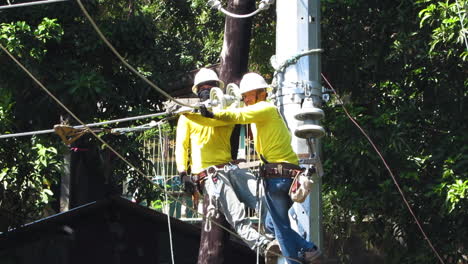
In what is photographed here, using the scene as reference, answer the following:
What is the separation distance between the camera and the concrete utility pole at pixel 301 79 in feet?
25.7

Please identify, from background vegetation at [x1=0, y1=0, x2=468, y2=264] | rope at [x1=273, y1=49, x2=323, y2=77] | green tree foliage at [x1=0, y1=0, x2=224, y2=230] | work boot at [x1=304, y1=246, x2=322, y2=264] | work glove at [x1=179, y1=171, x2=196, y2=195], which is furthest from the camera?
green tree foliage at [x1=0, y1=0, x2=224, y2=230]

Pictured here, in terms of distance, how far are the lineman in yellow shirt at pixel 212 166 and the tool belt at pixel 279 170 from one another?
446mm

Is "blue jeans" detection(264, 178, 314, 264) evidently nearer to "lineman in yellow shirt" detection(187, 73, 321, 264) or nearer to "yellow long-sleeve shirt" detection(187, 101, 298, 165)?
"lineman in yellow shirt" detection(187, 73, 321, 264)

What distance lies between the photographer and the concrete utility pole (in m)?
7.82

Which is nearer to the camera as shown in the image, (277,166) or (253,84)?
(277,166)

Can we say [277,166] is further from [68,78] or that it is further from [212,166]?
[68,78]

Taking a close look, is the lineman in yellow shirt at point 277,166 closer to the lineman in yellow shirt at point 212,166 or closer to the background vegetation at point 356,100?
the lineman in yellow shirt at point 212,166

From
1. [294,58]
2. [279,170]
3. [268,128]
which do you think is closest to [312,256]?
[279,170]

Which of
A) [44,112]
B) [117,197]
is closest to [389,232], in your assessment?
[117,197]

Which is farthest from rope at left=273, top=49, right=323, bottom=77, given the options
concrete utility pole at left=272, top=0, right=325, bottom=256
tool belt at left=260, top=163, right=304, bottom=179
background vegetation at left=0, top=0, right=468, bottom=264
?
background vegetation at left=0, top=0, right=468, bottom=264

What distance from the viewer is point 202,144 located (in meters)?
8.28

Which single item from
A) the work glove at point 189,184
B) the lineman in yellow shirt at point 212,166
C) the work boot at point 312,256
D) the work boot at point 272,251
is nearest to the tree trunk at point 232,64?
the lineman in yellow shirt at point 212,166

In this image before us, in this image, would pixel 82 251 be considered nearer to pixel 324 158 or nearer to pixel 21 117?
pixel 21 117

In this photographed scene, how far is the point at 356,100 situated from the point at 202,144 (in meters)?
4.50
